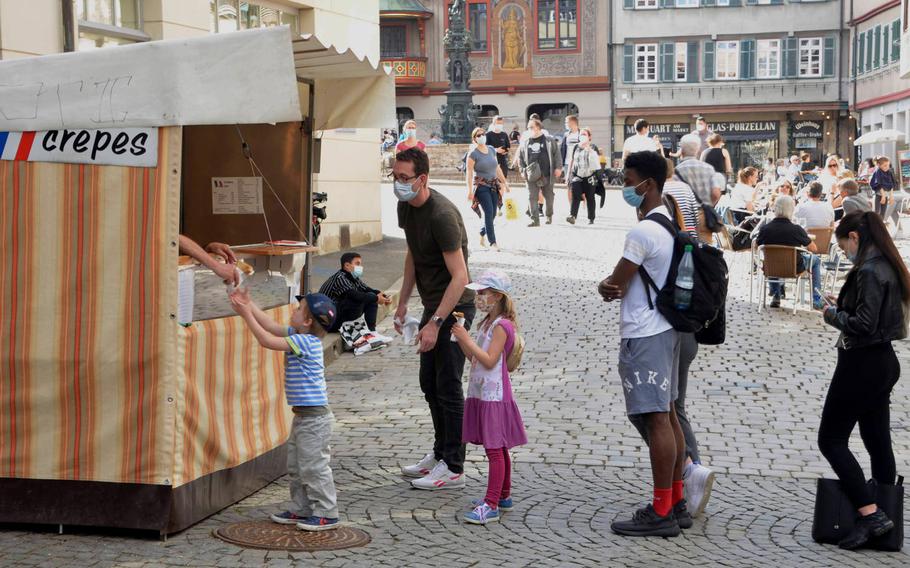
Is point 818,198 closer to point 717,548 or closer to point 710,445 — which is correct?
point 710,445

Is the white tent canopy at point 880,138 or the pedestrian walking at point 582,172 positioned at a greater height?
the white tent canopy at point 880,138

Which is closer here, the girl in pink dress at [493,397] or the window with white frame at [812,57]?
the girl in pink dress at [493,397]

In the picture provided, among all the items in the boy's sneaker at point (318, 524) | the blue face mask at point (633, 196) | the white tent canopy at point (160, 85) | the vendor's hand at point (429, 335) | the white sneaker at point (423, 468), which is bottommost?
the boy's sneaker at point (318, 524)

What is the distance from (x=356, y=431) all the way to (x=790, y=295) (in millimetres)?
8718

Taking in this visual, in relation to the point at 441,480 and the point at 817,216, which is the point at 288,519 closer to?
the point at 441,480

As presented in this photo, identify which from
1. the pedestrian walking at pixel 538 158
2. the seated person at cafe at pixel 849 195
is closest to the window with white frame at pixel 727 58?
the pedestrian walking at pixel 538 158

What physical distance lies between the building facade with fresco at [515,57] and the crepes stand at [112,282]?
52327mm

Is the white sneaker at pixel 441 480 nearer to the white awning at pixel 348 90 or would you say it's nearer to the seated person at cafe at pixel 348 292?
the white awning at pixel 348 90

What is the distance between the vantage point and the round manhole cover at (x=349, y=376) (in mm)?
11305

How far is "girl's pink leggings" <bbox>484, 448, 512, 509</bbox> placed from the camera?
21.9 ft

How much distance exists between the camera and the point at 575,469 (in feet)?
25.9

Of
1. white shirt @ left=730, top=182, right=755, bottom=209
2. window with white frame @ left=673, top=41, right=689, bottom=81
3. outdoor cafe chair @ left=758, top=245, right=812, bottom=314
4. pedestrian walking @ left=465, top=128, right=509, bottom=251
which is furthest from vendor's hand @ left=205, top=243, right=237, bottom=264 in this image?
window with white frame @ left=673, top=41, right=689, bottom=81

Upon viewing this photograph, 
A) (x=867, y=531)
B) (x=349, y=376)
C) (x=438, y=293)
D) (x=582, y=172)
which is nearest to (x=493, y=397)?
(x=438, y=293)

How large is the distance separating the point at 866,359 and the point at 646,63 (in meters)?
53.3
